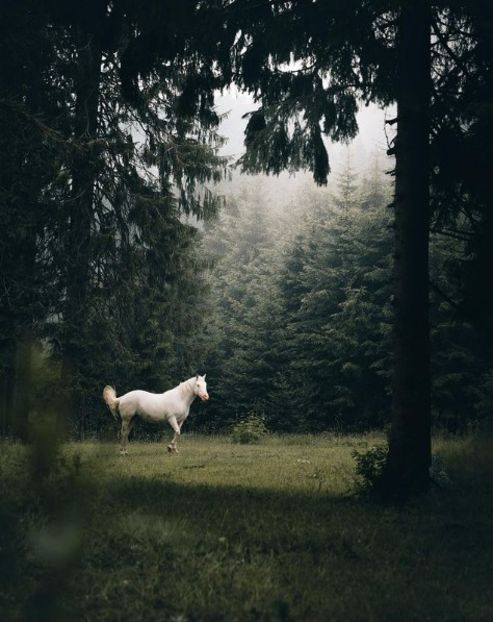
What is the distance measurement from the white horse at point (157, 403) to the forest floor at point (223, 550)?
7332 millimetres

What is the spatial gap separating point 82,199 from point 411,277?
11.3 m

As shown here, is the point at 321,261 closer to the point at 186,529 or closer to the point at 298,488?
the point at 298,488

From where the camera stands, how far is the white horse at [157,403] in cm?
1695

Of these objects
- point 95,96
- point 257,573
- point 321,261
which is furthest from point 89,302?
point 321,261

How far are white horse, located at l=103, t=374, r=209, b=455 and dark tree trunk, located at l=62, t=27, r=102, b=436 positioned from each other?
1.56 m

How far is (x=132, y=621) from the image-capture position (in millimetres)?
4055

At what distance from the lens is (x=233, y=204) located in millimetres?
24672

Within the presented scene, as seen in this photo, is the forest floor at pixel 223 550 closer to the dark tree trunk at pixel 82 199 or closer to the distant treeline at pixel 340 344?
the dark tree trunk at pixel 82 199

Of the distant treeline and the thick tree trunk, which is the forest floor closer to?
the thick tree trunk

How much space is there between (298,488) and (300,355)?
24.6 metres

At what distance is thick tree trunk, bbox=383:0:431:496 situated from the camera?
9164 mm

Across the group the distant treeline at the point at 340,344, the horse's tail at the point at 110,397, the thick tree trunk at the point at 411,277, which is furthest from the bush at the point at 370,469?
the distant treeline at the point at 340,344

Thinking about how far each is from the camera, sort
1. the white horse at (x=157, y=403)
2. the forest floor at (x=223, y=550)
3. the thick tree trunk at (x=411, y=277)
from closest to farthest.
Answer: the forest floor at (x=223, y=550) < the thick tree trunk at (x=411, y=277) < the white horse at (x=157, y=403)

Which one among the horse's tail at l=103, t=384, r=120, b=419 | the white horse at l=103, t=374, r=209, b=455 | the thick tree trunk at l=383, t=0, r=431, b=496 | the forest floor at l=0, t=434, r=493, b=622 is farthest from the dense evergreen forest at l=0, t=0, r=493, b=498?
the white horse at l=103, t=374, r=209, b=455
